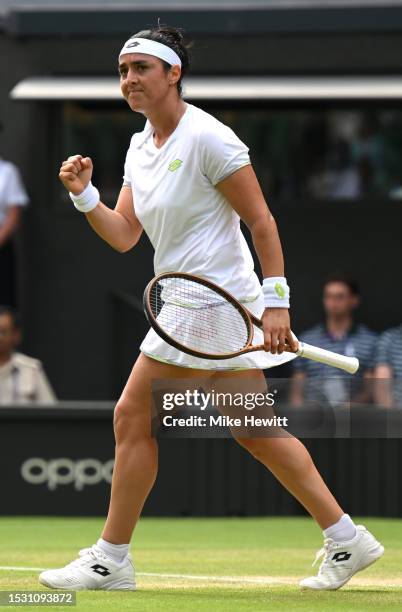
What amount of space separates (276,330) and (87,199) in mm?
883

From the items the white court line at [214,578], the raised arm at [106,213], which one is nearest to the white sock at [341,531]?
the white court line at [214,578]

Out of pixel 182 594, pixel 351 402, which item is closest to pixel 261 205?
pixel 182 594

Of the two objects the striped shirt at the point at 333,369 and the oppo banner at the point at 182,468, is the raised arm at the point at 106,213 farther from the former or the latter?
the oppo banner at the point at 182,468

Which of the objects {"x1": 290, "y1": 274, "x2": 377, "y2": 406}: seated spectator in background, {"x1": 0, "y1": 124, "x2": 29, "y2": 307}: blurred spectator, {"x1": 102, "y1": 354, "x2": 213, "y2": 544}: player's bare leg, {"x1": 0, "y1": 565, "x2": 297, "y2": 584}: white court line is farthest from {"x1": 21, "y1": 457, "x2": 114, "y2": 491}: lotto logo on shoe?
{"x1": 102, "y1": 354, "x2": 213, "y2": 544}: player's bare leg

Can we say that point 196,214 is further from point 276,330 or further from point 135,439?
point 135,439

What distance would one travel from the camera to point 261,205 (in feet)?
18.1

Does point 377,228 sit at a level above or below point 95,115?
below

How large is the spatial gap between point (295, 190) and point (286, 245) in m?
0.42

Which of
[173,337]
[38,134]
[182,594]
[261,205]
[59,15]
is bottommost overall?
[182,594]

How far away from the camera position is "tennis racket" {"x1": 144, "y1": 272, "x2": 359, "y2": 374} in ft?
18.2

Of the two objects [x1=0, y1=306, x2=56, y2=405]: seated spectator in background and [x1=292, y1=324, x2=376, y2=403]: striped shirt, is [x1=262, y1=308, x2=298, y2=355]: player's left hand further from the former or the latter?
[x1=0, y1=306, x2=56, y2=405]: seated spectator in background

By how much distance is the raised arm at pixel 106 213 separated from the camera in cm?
568

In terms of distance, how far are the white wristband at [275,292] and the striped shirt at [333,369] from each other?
12.9 feet

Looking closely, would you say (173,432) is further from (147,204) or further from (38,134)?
(147,204)
